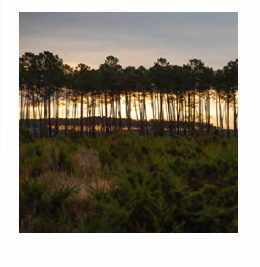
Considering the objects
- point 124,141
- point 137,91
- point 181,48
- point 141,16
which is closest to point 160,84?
point 137,91

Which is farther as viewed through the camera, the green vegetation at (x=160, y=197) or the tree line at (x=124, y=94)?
the tree line at (x=124, y=94)

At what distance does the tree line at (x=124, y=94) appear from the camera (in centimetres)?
873

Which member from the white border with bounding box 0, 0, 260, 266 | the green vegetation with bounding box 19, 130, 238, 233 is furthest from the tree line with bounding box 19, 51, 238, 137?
the green vegetation with bounding box 19, 130, 238, 233

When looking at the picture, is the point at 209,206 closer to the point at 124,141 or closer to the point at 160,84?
the point at 124,141

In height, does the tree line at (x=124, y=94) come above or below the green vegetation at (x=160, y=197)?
above
